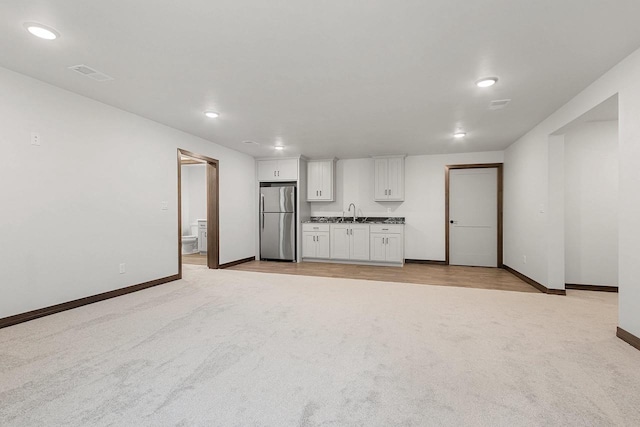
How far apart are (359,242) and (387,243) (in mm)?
603

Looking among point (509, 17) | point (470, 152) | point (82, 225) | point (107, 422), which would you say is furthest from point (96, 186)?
point (470, 152)

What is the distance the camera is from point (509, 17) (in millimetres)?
2074

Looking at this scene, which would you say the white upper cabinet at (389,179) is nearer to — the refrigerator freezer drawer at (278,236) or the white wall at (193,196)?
the refrigerator freezer drawer at (278,236)

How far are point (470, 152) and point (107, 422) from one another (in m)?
6.94

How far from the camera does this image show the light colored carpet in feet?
5.52

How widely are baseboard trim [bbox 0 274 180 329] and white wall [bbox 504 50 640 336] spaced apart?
5354 millimetres

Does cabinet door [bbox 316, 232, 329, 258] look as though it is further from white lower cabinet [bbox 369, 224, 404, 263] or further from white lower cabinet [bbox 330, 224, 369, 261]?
white lower cabinet [bbox 369, 224, 404, 263]

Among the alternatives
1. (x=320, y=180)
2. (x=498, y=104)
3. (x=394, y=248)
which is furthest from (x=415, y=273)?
(x=498, y=104)

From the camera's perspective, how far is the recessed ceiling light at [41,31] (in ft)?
7.19

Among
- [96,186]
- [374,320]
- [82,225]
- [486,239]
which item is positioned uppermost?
[96,186]

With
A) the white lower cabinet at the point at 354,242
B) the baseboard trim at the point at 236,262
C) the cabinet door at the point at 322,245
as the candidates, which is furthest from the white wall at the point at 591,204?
the baseboard trim at the point at 236,262

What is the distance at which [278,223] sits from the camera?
7184mm

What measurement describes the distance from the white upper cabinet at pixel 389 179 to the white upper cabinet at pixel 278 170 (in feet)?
6.09

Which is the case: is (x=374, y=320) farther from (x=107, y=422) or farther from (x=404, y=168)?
(x=404, y=168)
